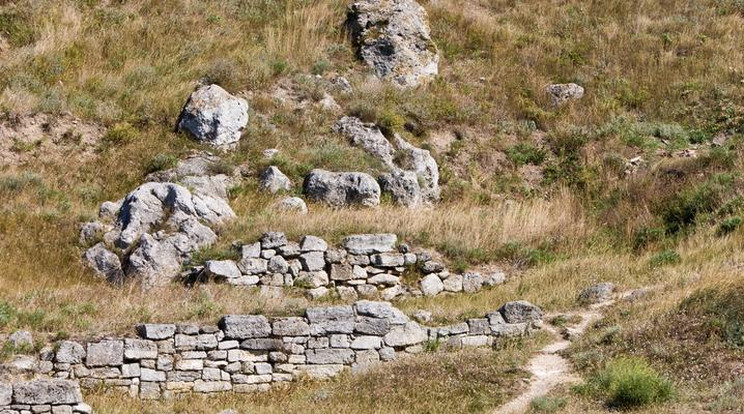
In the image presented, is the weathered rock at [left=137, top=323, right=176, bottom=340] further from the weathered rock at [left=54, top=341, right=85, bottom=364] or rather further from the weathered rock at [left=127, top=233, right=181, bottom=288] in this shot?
the weathered rock at [left=127, top=233, right=181, bottom=288]

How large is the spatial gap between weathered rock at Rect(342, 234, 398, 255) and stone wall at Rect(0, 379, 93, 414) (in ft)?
20.5

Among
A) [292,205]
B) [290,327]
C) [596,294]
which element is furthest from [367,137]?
[290,327]

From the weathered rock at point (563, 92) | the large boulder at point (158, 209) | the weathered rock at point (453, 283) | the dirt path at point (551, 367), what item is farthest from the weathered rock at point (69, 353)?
the weathered rock at point (563, 92)

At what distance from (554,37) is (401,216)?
12503 mm

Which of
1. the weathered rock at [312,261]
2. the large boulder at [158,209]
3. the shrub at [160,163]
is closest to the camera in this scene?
the weathered rock at [312,261]

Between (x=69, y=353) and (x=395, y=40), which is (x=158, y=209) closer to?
(x=69, y=353)

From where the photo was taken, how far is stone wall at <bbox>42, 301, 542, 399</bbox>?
12523 millimetres

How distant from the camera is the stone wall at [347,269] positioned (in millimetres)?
16062

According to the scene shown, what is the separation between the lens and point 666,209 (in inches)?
773

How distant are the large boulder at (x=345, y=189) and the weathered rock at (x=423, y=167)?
1.72 m

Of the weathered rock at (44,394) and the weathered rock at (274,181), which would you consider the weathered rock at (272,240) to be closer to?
the weathered rock at (274,181)

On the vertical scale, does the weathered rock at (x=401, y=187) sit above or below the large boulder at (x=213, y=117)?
below

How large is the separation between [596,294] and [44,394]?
28.9 feet

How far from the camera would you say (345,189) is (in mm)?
18891
